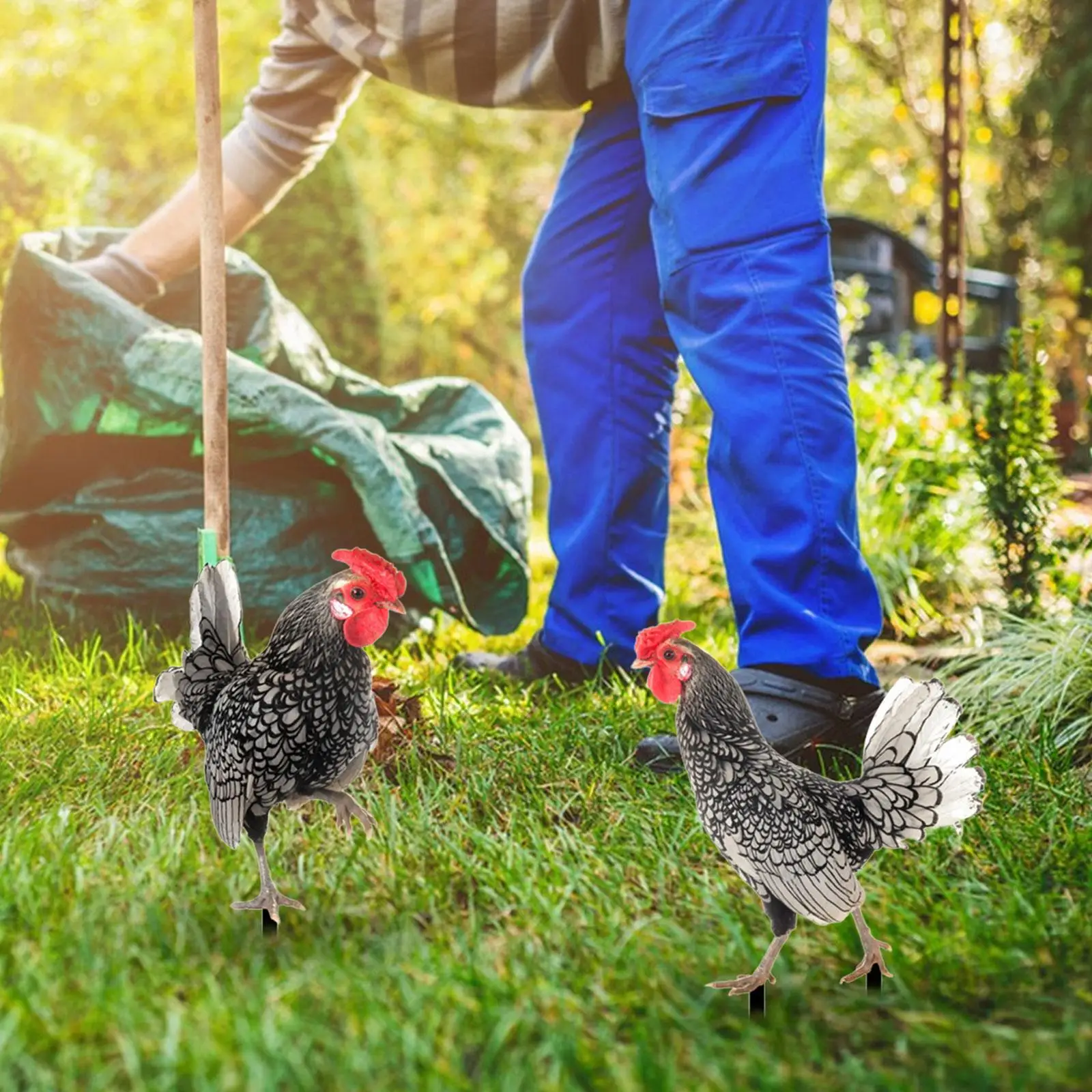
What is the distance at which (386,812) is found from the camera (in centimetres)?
160

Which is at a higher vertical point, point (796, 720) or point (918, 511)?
point (796, 720)

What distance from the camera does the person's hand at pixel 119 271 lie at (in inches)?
110

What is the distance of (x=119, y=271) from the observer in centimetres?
279

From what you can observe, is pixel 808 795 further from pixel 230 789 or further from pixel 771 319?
pixel 771 319

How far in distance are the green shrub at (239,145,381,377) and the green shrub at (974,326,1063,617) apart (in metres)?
3.21

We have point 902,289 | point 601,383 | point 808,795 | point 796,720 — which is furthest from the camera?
point 902,289

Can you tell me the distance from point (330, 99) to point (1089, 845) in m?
1.95

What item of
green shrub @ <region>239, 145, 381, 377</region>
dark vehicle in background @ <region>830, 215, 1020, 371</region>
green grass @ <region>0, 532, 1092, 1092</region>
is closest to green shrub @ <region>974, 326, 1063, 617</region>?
green grass @ <region>0, 532, 1092, 1092</region>

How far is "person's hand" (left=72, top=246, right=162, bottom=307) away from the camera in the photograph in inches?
110

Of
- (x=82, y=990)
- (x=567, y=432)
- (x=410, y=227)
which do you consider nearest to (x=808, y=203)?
(x=567, y=432)

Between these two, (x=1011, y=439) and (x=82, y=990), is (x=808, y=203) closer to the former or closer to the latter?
(x=1011, y=439)

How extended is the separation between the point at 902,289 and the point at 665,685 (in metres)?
7.29

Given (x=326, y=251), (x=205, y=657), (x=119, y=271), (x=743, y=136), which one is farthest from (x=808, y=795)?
(x=326, y=251)

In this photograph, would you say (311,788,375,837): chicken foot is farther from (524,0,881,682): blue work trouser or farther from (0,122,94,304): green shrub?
(0,122,94,304): green shrub
